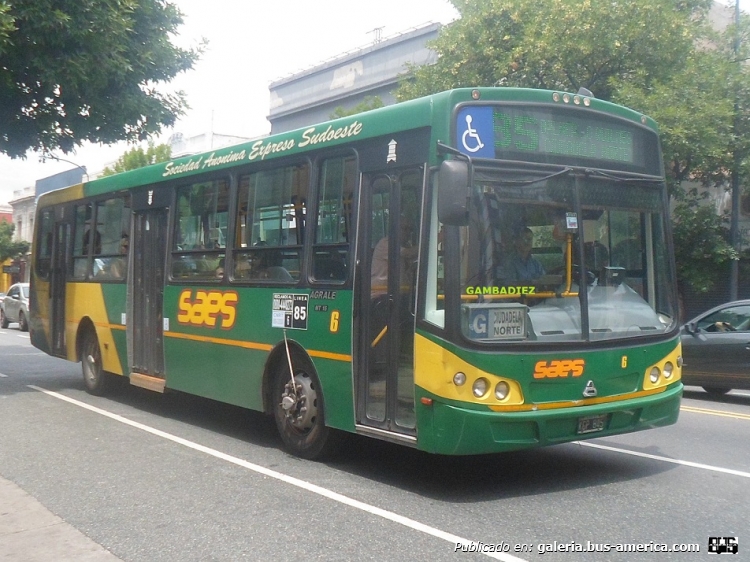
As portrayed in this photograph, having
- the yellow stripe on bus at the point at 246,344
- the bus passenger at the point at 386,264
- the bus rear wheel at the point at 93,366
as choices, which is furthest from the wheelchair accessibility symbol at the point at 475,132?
the bus rear wheel at the point at 93,366

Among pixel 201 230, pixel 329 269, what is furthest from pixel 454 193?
pixel 201 230

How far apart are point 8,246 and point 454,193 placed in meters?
57.2

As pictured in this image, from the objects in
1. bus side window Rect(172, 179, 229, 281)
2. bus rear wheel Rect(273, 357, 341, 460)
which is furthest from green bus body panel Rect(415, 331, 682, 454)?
bus side window Rect(172, 179, 229, 281)

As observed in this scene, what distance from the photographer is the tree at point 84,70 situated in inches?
528

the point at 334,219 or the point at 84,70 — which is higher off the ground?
the point at 84,70

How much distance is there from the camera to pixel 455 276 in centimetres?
635

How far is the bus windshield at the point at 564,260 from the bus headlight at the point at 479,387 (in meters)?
0.30

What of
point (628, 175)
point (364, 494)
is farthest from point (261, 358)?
point (628, 175)

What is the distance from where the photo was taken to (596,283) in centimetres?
692

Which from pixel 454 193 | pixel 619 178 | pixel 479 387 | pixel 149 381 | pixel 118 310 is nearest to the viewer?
pixel 454 193

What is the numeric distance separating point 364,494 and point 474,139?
286 cm

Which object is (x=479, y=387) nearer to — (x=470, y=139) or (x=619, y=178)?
(x=470, y=139)

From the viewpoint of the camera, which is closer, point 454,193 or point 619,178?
point 454,193

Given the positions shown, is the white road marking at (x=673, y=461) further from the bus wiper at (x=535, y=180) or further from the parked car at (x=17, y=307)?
the parked car at (x=17, y=307)
